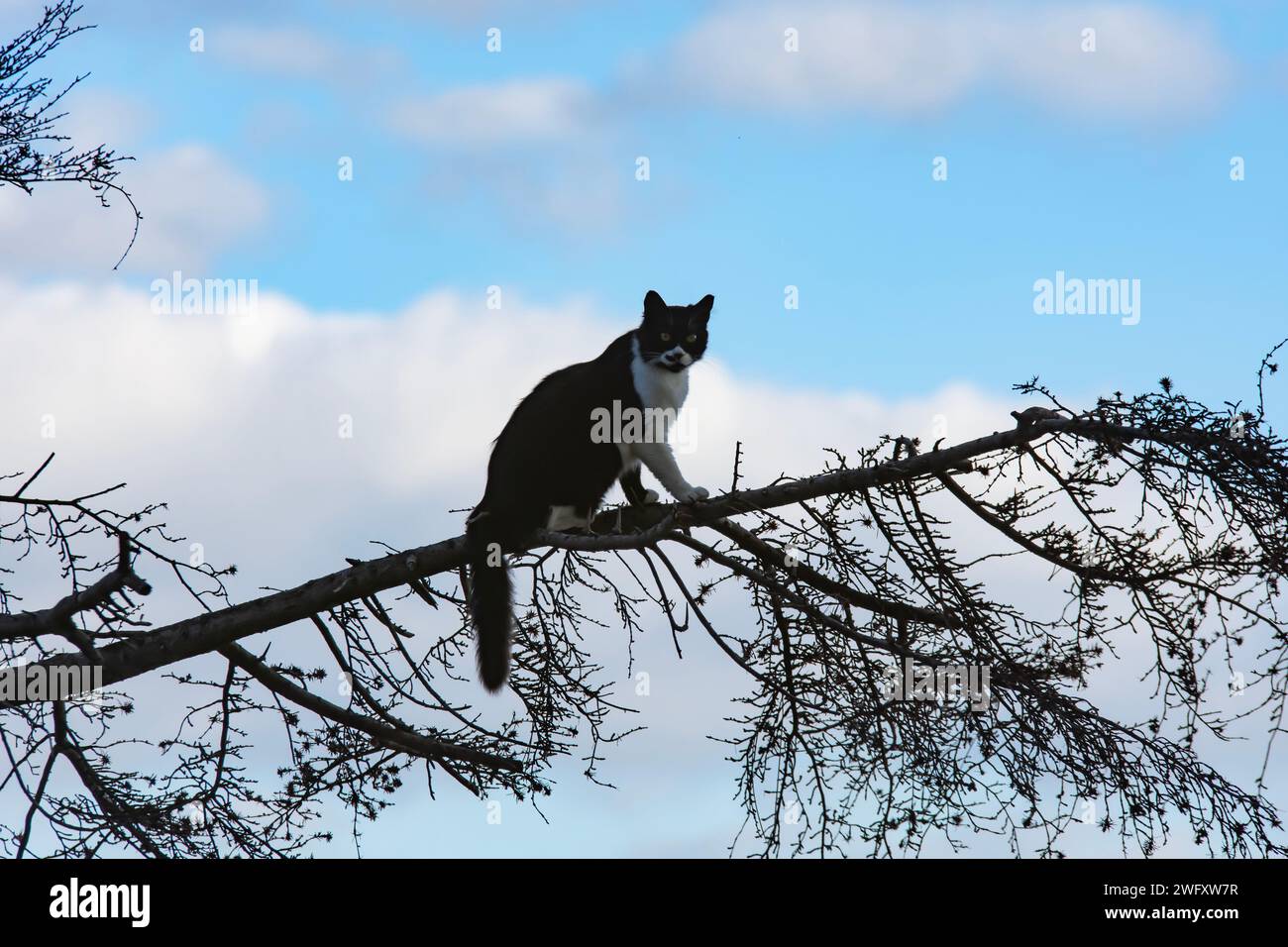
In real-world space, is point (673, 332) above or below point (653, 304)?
below

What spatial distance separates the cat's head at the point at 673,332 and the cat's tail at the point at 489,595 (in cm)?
168

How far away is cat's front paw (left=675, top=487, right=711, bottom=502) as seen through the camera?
7.41m

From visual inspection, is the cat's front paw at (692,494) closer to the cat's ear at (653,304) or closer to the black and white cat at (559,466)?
the black and white cat at (559,466)

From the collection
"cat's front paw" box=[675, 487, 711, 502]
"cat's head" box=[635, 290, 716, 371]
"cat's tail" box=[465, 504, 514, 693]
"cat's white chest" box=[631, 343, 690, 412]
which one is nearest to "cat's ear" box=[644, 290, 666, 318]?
"cat's head" box=[635, 290, 716, 371]

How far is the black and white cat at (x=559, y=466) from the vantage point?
7629 millimetres

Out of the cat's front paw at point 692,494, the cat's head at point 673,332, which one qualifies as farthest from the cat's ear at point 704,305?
the cat's front paw at point 692,494

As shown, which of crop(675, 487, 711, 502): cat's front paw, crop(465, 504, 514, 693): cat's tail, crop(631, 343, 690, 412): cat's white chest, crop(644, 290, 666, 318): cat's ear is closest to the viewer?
crop(675, 487, 711, 502): cat's front paw

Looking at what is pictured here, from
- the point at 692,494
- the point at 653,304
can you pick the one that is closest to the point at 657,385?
the point at 653,304

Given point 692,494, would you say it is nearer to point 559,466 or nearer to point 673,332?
point 559,466

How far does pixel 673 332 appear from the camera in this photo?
8523 millimetres

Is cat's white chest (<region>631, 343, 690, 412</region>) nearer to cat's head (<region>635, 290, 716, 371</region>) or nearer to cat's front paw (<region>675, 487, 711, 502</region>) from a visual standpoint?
cat's head (<region>635, 290, 716, 371</region>)

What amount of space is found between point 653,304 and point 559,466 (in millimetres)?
1662
